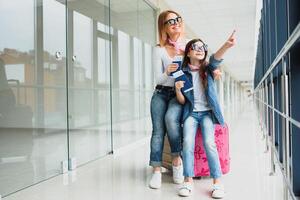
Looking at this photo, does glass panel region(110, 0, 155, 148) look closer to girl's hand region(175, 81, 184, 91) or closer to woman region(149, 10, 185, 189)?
woman region(149, 10, 185, 189)

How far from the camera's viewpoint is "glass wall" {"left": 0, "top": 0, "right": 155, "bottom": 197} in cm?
247

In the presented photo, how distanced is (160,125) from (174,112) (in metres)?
0.19

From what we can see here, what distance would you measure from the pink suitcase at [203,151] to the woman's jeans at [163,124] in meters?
0.17

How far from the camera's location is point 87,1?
380cm

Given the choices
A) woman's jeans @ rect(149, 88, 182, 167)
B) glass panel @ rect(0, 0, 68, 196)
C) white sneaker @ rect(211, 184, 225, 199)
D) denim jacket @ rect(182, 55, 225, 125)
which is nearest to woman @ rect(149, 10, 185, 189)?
woman's jeans @ rect(149, 88, 182, 167)

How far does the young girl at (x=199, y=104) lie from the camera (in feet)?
7.59

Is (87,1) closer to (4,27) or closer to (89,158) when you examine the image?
A: (4,27)

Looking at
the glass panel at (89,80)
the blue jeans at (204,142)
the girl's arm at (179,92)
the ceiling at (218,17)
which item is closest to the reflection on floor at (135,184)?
the blue jeans at (204,142)

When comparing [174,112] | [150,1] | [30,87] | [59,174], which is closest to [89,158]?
[59,174]

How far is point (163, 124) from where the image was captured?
2635 mm

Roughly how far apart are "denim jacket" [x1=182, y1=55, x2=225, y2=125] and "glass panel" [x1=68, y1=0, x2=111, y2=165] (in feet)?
4.58

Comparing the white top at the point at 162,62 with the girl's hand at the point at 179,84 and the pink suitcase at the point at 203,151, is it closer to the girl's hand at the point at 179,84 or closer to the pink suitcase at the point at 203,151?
the girl's hand at the point at 179,84

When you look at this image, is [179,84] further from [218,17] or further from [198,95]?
[218,17]

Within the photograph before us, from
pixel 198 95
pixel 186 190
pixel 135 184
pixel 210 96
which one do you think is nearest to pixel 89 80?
pixel 135 184
